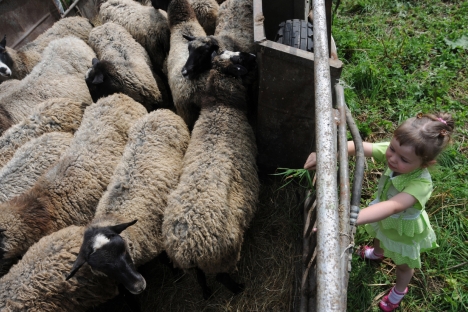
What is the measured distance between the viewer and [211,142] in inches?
140

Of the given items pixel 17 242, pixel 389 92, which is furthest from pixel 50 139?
pixel 389 92

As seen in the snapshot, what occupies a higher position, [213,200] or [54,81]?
[54,81]

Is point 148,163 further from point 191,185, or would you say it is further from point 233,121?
point 233,121

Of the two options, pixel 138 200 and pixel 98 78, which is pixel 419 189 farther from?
pixel 98 78

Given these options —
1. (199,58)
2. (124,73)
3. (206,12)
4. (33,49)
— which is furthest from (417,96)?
(33,49)

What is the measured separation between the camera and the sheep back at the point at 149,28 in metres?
5.75

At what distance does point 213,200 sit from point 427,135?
5.63 feet

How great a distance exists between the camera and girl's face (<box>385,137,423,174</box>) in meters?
2.34

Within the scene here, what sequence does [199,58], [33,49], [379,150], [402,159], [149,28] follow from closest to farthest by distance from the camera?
1. [402,159]
2. [379,150]
3. [199,58]
4. [149,28]
5. [33,49]

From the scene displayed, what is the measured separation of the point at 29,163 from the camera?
4184 millimetres

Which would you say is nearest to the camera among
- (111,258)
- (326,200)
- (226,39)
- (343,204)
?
(326,200)

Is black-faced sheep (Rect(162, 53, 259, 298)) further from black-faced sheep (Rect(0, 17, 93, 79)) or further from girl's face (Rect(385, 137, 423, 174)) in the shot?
black-faced sheep (Rect(0, 17, 93, 79))

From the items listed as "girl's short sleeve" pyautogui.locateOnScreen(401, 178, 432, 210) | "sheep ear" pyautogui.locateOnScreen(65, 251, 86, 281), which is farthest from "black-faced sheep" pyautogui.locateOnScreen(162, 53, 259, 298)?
"girl's short sleeve" pyautogui.locateOnScreen(401, 178, 432, 210)

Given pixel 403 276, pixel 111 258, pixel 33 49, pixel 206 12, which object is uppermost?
pixel 33 49
